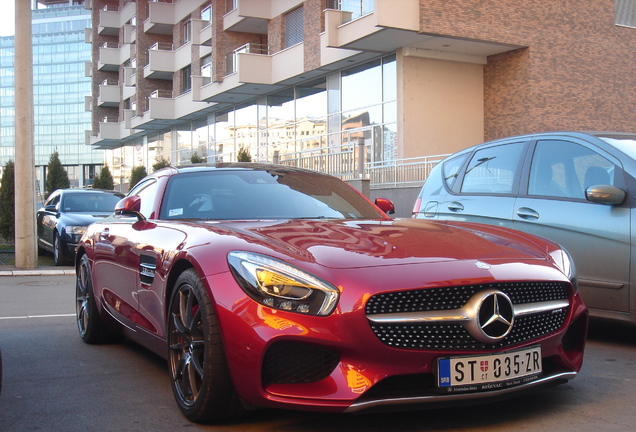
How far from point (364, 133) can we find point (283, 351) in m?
23.3

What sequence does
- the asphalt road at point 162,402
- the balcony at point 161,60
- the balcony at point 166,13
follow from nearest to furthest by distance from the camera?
the asphalt road at point 162,402 < the balcony at point 166,13 < the balcony at point 161,60

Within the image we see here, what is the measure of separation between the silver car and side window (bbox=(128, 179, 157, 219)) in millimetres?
2850

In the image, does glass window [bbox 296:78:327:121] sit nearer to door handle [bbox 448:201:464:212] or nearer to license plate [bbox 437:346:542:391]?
door handle [bbox 448:201:464:212]

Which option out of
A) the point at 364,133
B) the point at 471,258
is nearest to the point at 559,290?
the point at 471,258

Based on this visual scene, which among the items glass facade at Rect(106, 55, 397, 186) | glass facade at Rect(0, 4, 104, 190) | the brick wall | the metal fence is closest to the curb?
the metal fence

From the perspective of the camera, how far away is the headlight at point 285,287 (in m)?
3.21

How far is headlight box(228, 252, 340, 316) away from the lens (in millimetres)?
3207

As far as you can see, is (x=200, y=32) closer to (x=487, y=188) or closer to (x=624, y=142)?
(x=487, y=188)

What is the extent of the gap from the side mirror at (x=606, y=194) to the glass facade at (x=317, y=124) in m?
13.5

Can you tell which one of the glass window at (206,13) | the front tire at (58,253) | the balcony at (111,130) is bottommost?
the front tire at (58,253)

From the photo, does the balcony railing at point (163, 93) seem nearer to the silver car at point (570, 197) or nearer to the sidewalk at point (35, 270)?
the sidewalk at point (35, 270)

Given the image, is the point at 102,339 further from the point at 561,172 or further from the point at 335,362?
the point at 561,172

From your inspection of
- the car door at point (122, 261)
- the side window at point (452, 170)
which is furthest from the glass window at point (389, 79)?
the car door at point (122, 261)

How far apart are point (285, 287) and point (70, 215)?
12.7 m
